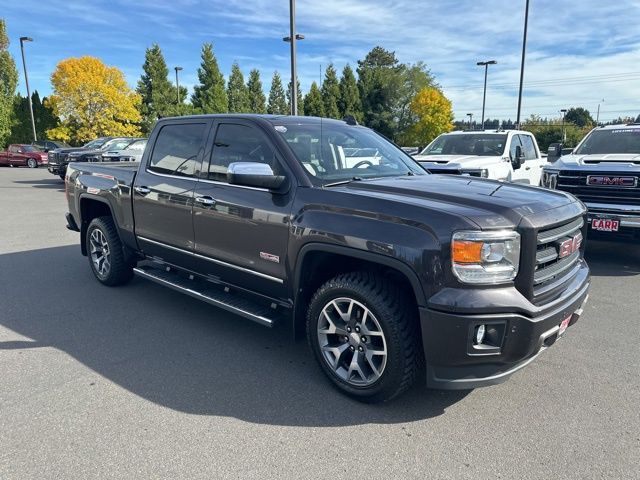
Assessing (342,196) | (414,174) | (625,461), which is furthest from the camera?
(414,174)

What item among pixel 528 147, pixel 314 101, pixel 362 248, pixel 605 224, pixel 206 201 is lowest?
pixel 605 224

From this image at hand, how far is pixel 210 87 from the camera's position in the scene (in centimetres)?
4653

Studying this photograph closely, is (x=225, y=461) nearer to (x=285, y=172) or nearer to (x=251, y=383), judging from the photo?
(x=251, y=383)

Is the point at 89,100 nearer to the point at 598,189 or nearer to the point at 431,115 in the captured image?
the point at 431,115

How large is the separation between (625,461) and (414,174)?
8.20 feet

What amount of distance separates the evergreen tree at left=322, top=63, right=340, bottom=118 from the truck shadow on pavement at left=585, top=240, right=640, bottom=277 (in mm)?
48555

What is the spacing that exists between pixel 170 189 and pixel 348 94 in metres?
53.6

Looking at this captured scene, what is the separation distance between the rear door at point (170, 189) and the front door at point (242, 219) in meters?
0.19

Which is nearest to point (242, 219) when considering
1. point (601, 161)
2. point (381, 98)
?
point (601, 161)

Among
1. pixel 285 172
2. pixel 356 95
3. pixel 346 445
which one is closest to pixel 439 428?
pixel 346 445

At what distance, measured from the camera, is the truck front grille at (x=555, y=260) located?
296cm

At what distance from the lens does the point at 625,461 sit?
8.63 ft

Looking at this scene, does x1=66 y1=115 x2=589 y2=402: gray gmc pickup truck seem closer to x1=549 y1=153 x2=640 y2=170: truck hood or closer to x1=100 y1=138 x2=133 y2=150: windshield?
x1=549 y1=153 x2=640 y2=170: truck hood

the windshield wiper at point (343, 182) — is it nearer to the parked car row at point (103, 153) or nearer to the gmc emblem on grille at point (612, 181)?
the gmc emblem on grille at point (612, 181)
